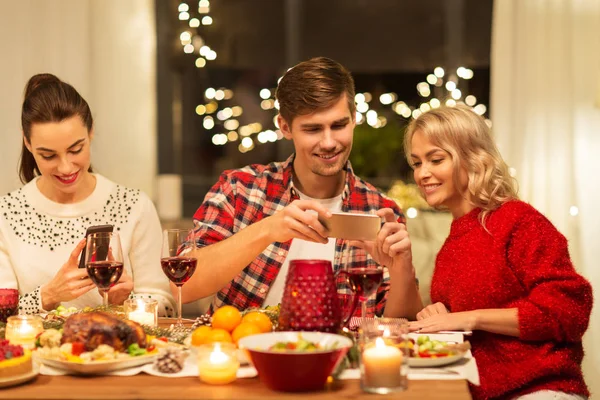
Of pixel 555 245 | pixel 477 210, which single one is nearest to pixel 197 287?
pixel 477 210

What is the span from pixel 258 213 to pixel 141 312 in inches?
33.5

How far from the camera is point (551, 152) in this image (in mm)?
3961

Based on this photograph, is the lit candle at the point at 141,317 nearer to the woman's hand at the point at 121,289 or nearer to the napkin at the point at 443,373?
the woman's hand at the point at 121,289

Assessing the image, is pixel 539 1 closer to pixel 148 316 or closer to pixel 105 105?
pixel 105 105

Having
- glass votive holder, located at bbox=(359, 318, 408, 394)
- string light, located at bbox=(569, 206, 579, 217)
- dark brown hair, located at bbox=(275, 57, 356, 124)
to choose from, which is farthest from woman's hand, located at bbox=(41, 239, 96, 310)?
string light, located at bbox=(569, 206, 579, 217)

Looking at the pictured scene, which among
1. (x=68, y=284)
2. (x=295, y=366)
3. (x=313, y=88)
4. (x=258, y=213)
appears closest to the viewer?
(x=295, y=366)

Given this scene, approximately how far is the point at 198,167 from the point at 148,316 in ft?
12.7

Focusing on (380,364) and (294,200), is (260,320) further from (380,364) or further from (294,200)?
(294,200)

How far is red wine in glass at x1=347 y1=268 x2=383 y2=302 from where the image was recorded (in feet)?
5.71

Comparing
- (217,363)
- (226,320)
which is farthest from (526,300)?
(217,363)

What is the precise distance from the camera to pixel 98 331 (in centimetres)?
160

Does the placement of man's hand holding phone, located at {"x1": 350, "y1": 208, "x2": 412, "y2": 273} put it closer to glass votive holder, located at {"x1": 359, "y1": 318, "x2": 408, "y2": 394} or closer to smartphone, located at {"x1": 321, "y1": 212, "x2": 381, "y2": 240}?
smartphone, located at {"x1": 321, "y1": 212, "x2": 381, "y2": 240}

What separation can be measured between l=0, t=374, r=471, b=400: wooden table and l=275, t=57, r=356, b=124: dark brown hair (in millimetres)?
1275

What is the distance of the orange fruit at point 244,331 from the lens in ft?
5.33
